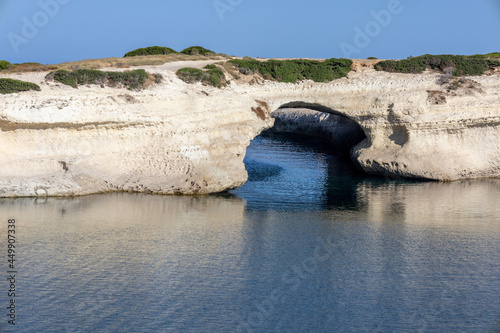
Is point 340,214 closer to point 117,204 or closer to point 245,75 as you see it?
point 117,204

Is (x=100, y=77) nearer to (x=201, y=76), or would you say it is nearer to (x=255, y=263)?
(x=201, y=76)

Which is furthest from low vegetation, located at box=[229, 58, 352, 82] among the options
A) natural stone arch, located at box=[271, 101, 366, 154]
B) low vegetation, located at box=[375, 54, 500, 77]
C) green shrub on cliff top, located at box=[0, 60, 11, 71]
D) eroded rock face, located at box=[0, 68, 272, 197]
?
green shrub on cliff top, located at box=[0, 60, 11, 71]

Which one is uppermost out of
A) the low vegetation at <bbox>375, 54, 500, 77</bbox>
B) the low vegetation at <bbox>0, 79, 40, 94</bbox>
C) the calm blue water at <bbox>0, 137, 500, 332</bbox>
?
the low vegetation at <bbox>375, 54, 500, 77</bbox>

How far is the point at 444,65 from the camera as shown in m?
34.9

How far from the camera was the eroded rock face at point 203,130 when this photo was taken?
2495 cm

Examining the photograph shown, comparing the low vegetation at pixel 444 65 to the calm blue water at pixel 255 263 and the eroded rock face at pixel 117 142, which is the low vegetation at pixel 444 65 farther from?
the eroded rock face at pixel 117 142

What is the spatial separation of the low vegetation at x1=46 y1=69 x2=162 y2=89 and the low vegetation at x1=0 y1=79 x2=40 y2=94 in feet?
5.25

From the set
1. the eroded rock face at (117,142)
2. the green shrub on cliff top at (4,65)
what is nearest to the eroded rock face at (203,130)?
the eroded rock face at (117,142)

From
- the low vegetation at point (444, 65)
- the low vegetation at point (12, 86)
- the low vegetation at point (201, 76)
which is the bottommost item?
the low vegetation at point (12, 86)

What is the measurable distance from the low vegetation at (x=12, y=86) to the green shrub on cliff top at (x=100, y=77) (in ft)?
5.25

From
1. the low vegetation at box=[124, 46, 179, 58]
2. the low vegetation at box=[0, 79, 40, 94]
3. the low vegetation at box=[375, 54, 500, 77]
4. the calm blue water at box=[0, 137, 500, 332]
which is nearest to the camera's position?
the calm blue water at box=[0, 137, 500, 332]

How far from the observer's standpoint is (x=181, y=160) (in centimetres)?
2655

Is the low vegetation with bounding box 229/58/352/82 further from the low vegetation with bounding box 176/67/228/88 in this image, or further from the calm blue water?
the calm blue water

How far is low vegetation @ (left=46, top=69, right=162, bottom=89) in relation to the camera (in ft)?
87.8
